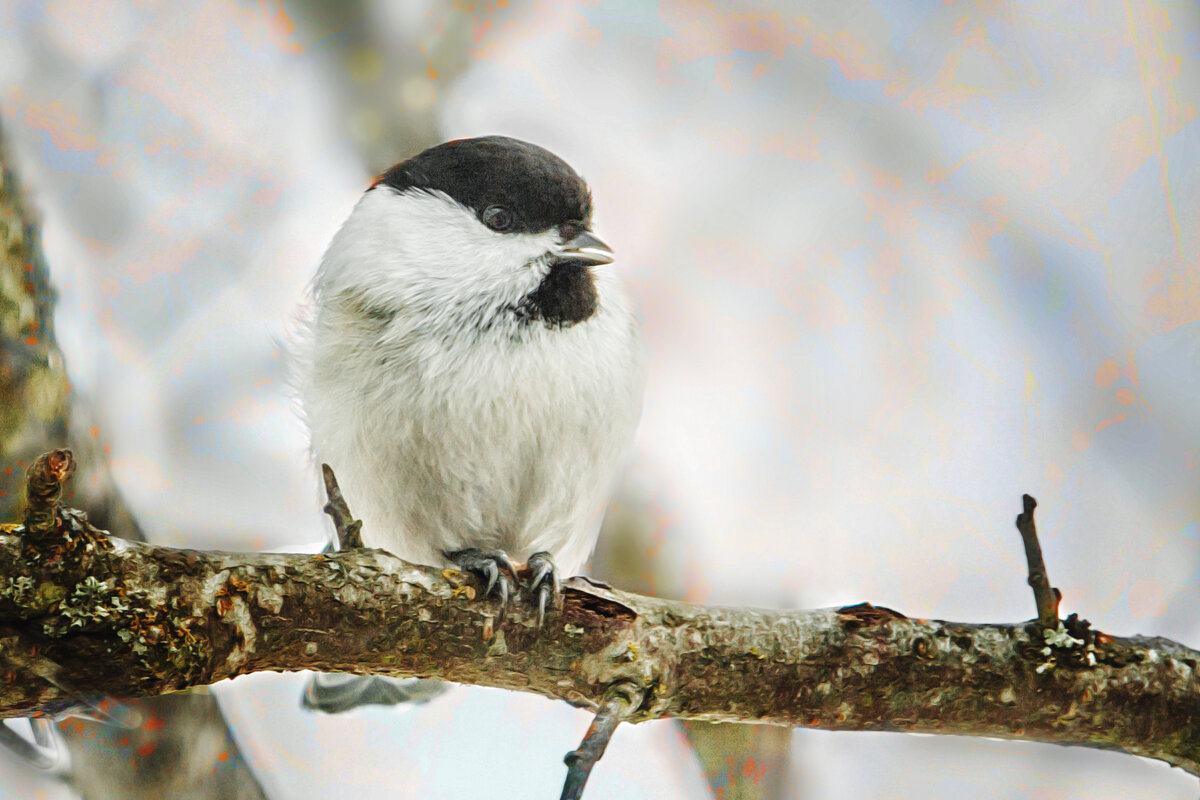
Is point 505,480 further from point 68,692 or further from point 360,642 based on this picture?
point 68,692

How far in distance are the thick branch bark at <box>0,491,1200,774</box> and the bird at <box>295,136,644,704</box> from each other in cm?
22

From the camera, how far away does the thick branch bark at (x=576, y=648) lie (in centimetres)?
69

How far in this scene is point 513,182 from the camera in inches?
46.6

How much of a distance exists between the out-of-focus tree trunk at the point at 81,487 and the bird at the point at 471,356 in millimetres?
260

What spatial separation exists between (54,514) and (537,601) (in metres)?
0.45

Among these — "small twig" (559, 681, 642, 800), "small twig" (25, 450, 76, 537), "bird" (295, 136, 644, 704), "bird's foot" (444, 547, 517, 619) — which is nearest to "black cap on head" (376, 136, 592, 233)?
"bird" (295, 136, 644, 704)

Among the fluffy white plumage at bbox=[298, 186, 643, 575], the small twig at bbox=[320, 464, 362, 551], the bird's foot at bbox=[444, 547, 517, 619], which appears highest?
the fluffy white plumage at bbox=[298, 186, 643, 575]

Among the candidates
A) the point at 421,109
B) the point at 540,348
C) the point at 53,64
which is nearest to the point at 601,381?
the point at 540,348

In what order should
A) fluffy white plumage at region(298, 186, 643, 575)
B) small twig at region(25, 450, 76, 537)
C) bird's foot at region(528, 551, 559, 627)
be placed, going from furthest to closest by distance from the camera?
fluffy white plumage at region(298, 186, 643, 575), bird's foot at region(528, 551, 559, 627), small twig at region(25, 450, 76, 537)

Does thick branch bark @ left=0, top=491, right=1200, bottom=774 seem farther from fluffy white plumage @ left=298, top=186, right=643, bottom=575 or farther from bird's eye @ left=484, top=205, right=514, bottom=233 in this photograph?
bird's eye @ left=484, top=205, right=514, bottom=233

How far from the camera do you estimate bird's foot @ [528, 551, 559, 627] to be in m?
0.97

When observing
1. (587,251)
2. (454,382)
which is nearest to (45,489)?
(454,382)

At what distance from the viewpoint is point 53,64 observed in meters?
1.48

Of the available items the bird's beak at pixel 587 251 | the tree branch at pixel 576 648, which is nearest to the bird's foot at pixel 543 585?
the tree branch at pixel 576 648
